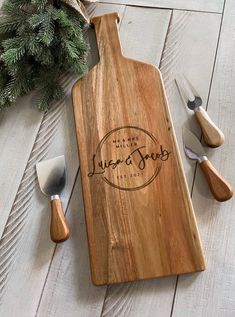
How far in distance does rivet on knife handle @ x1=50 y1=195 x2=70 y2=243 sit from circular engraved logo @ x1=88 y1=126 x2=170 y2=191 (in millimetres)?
91

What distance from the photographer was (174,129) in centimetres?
86

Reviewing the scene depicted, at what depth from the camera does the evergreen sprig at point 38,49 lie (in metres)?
0.88

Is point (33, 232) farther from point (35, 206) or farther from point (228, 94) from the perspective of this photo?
point (228, 94)

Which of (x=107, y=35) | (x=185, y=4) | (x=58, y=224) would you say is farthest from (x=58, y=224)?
(x=185, y=4)

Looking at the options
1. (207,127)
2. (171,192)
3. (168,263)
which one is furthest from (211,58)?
(168,263)

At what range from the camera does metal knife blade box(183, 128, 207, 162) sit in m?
0.83

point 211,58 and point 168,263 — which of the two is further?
point 211,58

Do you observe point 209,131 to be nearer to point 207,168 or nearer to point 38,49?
point 207,168

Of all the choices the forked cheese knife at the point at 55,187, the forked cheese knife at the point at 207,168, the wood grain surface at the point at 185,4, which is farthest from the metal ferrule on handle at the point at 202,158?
the wood grain surface at the point at 185,4

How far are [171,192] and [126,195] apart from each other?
9cm

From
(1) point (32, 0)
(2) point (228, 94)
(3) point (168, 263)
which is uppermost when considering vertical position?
(1) point (32, 0)

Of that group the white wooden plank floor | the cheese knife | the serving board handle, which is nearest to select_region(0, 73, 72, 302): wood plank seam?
the white wooden plank floor

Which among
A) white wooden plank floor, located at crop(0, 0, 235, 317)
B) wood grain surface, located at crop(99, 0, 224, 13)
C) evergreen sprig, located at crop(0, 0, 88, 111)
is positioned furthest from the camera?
wood grain surface, located at crop(99, 0, 224, 13)

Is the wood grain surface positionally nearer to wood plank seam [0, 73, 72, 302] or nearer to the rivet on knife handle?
wood plank seam [0, 73, 72, 302]
